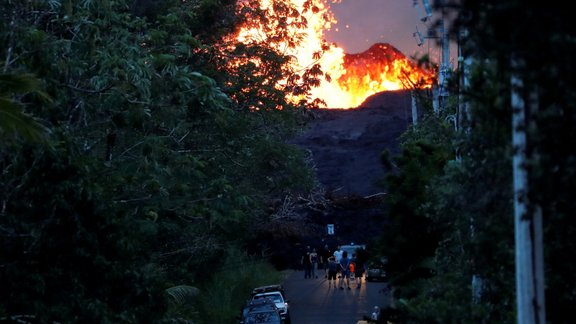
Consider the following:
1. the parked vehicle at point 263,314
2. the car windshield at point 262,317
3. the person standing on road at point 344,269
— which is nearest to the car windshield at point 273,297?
the parked vehicle at point 263,314

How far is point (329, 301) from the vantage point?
4466 cm

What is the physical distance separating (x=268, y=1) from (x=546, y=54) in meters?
27.3

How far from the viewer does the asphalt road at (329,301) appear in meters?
37.7

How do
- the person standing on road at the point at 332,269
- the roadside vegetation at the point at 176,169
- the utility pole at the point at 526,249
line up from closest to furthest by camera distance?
the roadside vegetation at the point at 176,169 < the utility pole at the point at 526,249 < the person standing on road at the point at 332,269

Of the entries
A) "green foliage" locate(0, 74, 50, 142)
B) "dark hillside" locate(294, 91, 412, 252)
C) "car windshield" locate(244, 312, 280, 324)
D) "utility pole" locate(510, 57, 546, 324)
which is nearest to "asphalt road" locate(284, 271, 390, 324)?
"car windshield" locate(244, 312, 280, 324)

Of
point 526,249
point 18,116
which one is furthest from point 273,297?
point 526,249

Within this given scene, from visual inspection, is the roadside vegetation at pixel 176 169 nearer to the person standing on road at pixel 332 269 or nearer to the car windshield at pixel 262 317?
the car windshield at pixel 262 317

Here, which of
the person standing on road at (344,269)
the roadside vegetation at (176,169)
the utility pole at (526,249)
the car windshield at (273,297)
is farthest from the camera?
the person standing on road at (344,269)

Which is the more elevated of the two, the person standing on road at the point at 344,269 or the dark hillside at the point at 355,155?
the dark hillside at the point at 355,155

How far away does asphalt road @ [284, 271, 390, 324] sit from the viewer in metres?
37.7

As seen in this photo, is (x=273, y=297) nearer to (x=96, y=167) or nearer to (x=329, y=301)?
(x=329, y=301)

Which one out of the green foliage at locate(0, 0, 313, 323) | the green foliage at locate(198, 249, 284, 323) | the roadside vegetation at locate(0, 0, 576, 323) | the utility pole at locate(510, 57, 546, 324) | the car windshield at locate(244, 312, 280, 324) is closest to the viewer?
the roadside vegetation at locate(0, 0, 576, 323)

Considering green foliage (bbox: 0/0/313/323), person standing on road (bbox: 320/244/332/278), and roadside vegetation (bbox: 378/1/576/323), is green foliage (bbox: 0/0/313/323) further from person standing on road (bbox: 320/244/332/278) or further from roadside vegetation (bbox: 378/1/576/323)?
person standing on road (bbox: 320/244/332/278)

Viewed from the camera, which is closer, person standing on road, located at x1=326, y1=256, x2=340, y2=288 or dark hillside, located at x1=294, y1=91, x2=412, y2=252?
person standing on road, located at x1=326, y1=256, x2=340, y2=288
